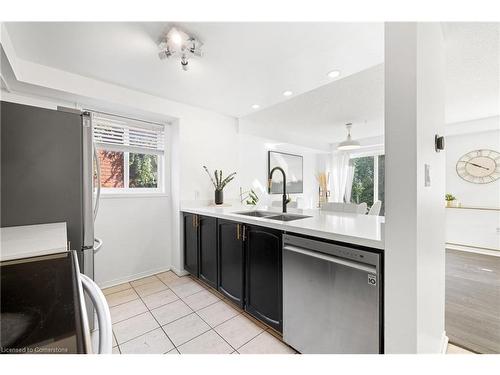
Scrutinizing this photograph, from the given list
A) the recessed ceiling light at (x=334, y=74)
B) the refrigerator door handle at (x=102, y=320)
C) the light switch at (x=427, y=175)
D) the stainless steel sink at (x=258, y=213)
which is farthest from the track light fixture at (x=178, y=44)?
the light switch at (x=427, y=175)

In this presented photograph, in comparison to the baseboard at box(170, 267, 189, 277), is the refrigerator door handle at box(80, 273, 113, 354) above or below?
above

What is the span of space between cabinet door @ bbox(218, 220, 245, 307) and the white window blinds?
5.25 ft

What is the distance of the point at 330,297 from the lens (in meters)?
1.19

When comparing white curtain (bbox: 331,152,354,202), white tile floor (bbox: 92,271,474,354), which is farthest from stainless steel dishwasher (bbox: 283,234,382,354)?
white curtain (bbox: 331,152,354,202)

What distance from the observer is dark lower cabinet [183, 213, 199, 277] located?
248 cm

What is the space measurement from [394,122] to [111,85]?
8.70 feet

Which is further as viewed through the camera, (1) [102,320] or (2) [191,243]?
(2) [191,243]

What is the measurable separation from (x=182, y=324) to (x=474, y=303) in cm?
277

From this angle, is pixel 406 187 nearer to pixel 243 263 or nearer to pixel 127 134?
pixel 243 263

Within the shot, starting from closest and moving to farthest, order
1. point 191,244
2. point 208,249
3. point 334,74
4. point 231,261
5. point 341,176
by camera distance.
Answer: point 231,261 → point 334,74 → point 208,249 → point 191,244 → point 341,176

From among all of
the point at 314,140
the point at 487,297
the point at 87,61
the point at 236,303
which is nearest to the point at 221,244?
the point at 236,303

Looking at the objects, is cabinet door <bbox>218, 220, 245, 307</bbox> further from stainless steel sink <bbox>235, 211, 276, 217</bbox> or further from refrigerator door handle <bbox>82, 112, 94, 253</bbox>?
refrigerator door handle <bbox>82, 112, 94, 253</bbox>

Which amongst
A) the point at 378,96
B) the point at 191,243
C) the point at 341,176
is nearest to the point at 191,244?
the point at 191,243
